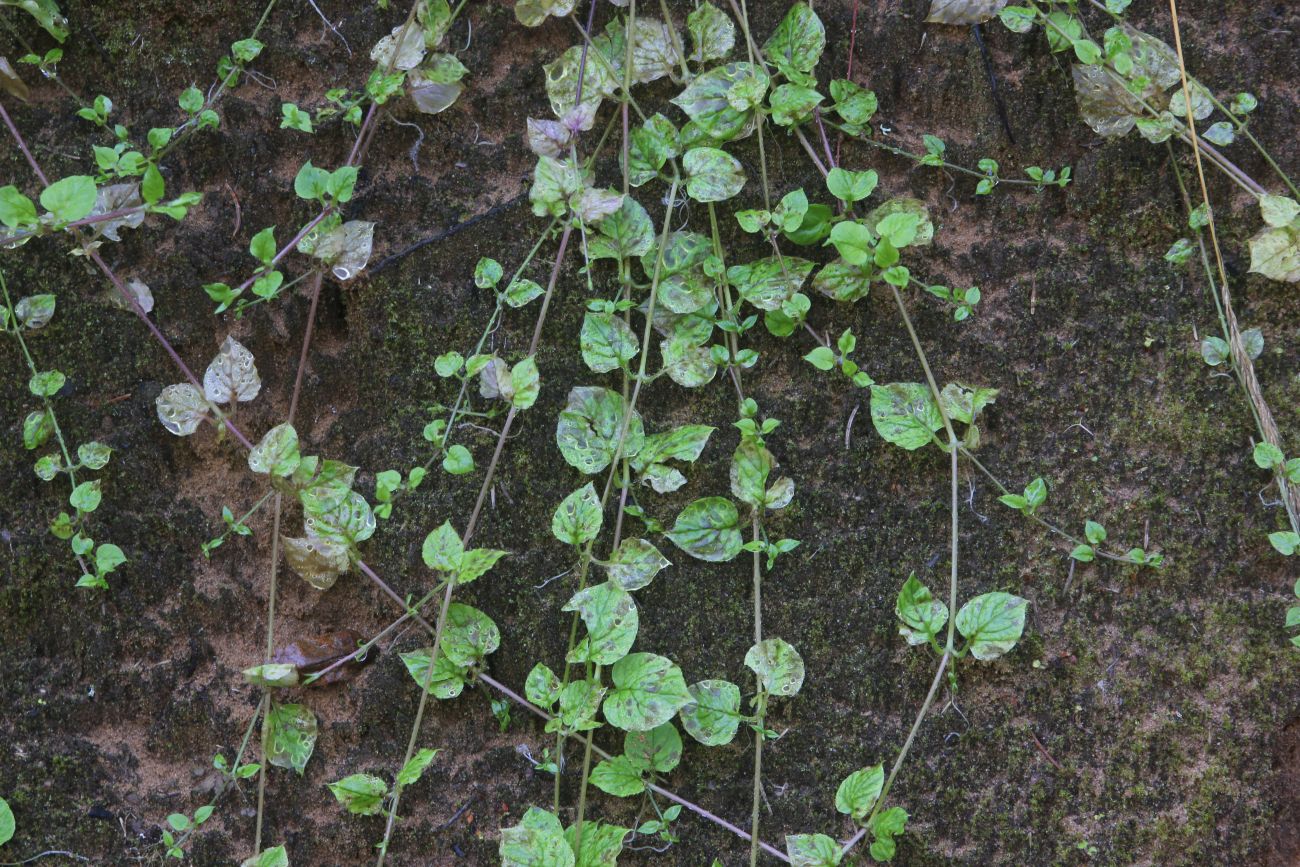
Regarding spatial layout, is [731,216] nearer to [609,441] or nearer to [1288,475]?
[609,441]

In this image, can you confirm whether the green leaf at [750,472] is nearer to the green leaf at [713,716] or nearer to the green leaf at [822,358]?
the green leaf at [822,358]

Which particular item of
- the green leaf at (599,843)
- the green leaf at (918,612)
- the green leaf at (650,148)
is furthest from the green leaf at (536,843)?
the green leaf at (650,148)

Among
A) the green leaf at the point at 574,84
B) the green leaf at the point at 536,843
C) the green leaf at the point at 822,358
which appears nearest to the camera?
the green leaf at the point at 536,843

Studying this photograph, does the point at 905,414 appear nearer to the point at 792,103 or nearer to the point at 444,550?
the point at 792,103

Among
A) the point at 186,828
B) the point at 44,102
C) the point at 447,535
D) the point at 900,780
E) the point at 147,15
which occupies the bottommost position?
the point at 186,828

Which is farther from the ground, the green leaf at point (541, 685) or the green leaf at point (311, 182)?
the green leaf at point (311, 182)

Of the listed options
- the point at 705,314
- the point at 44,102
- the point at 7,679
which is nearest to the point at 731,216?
the point at 705,314

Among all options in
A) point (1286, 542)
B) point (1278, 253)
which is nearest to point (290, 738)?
point (1286, 542)
